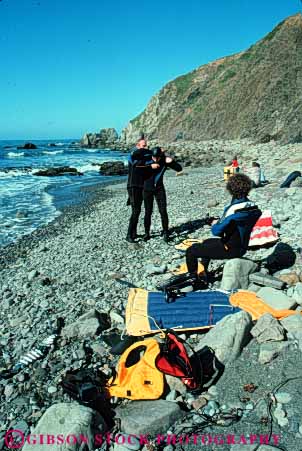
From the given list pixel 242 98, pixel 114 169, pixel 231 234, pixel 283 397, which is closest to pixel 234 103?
pixel 242 98

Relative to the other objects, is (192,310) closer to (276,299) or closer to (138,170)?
(276,299)

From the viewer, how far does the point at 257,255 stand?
6.95 m

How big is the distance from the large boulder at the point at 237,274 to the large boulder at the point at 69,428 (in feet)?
9.20

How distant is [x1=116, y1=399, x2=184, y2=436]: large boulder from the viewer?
3.31 meters

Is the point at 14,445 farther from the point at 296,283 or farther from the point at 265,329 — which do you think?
the point at 296,283

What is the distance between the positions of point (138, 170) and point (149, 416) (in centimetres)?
588

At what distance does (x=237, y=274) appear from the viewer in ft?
18.4

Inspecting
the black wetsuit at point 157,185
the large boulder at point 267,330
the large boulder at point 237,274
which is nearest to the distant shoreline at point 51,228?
the black wetsuit at point 157,185

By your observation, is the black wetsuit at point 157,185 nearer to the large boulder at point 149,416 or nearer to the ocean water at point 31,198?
the ocean water at point 31,198

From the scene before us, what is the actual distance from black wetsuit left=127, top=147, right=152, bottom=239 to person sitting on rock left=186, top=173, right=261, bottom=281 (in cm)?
314

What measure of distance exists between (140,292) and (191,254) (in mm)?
966

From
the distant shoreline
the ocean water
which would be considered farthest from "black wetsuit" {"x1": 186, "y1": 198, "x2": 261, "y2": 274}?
the ocean water

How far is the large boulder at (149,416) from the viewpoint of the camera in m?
3.31

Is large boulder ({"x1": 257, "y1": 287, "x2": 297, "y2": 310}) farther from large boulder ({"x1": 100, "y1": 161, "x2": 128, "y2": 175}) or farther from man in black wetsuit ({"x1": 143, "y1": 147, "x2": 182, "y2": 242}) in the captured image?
large boulder ({"x1": 100, "y1": 161, "x2": 128, "y2": 175})
